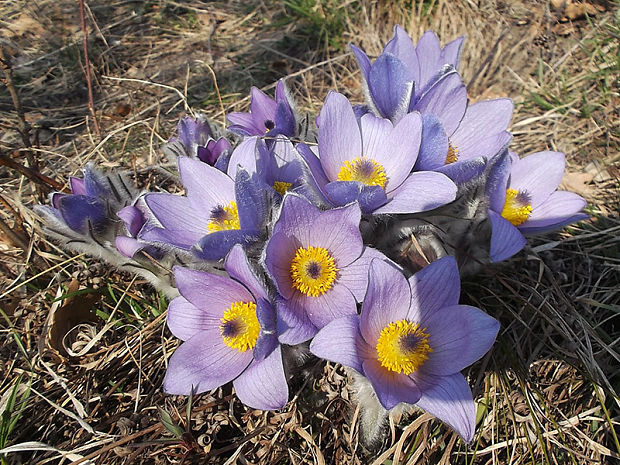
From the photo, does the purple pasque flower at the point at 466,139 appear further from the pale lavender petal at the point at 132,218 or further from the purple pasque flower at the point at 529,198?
the pale lavender petal at the point at 132,218

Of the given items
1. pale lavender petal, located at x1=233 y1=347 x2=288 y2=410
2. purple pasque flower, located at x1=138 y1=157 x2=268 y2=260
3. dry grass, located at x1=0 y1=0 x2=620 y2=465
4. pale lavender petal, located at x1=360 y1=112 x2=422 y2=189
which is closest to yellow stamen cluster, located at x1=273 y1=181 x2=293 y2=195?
purple pasque flower, located at x1=138 y1=157 x2=268 y2=260

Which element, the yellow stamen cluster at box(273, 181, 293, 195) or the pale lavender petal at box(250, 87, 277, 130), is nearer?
the yellow stamen cluster at box(273, 181, 293, 195)

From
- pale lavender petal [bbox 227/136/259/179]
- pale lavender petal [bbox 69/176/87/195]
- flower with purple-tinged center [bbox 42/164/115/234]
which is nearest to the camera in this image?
pale lavender petal [bbox 227/136/259/179]

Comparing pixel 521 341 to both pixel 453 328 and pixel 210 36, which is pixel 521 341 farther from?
pixel 210 36

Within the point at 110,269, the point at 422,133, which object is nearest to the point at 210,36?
the point at 110,269

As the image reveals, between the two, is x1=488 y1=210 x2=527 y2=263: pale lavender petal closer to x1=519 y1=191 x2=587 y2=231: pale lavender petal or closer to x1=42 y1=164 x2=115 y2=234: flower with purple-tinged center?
x1=519 y1=191 x2=587 y2=231: pale lavender petal

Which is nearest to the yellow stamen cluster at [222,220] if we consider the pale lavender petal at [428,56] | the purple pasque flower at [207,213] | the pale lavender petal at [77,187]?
the purple pasque flower at [207,213]
